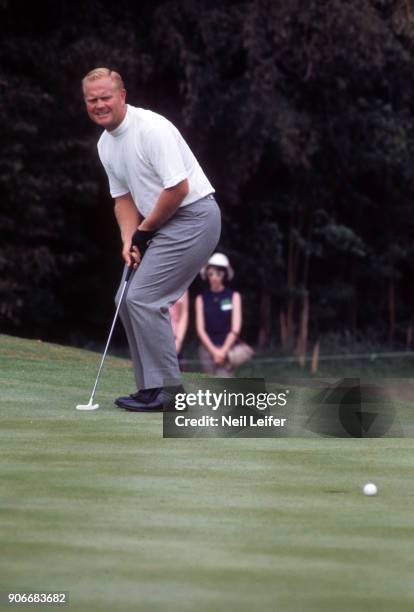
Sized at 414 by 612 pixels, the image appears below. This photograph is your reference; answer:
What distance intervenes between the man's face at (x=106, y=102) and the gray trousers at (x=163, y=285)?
603 millimetres

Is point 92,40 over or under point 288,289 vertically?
over

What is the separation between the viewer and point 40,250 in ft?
72.9

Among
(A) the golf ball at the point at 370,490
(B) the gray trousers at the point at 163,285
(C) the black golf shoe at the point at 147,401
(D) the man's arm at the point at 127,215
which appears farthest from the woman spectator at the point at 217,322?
(A) the golf ball at the point at 370,490

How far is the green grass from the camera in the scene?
3.74 m

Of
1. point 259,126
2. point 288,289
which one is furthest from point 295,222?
point 259,126

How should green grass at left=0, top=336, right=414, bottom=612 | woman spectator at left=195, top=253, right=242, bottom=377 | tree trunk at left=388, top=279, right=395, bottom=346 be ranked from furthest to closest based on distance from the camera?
1. tree trunk at left=388, top=279, right=395, bottom=346
2. woman spectator at left=195, top=253, right=242, bottom=377
3. green grass at left=0, top=336, right=414, bottom=612

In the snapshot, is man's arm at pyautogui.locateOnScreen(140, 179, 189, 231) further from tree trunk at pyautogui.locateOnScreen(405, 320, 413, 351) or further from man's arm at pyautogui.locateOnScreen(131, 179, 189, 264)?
tree trunk at pyautogui.locateOnScreen(405, 320, 413, 351)

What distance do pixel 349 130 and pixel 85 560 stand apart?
2221cm

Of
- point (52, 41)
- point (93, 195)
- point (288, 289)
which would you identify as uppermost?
point (52, 41)

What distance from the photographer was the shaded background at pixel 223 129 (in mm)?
21594

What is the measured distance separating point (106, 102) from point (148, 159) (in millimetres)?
365

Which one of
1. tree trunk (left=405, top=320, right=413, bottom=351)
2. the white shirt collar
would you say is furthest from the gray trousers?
tree trunk (left=405, top=320, right=413, bottom=351)

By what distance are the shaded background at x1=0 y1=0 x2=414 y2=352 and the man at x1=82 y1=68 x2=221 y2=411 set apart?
13.3m

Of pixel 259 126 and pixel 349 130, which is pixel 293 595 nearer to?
pixel 259 126
